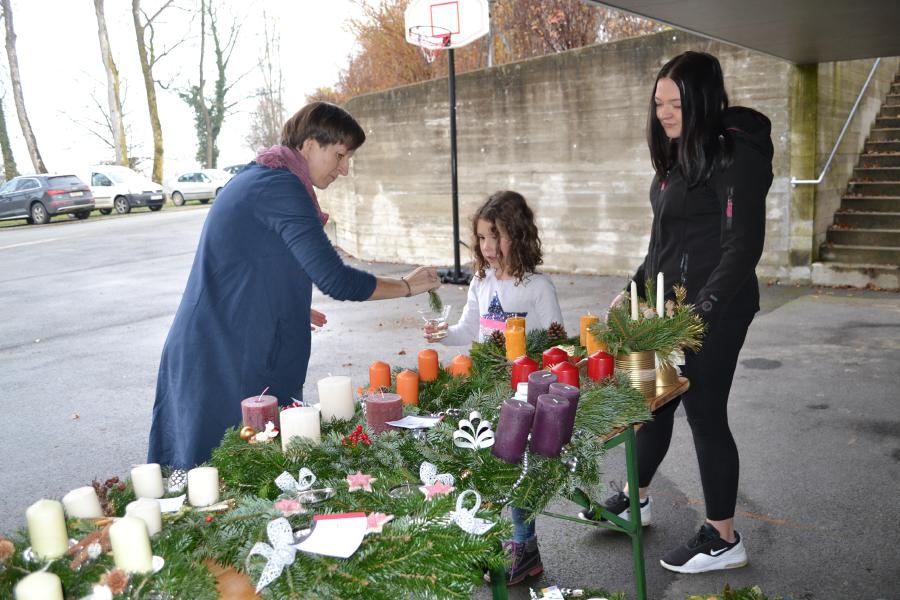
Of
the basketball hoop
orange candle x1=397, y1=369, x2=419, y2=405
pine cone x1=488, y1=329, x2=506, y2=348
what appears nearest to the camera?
orange candle x1=397, y1=369, x2=419, y2=405

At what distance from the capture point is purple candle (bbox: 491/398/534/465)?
1.90 metres

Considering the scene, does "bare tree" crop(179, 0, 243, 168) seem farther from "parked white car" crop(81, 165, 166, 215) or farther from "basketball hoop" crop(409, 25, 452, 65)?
"basketball hoop" crop(409, 25, 452, 65)

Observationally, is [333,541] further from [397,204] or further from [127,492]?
[397,204]

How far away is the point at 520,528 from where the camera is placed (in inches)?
118

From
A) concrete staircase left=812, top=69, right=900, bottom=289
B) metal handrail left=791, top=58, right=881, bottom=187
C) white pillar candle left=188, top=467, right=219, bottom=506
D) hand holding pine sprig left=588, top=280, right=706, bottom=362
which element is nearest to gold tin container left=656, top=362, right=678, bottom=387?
hand holding pine sprig left=588, top=280, right=706, bottom=362

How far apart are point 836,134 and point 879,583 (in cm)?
750

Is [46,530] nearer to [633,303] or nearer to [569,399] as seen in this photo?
[569,399]

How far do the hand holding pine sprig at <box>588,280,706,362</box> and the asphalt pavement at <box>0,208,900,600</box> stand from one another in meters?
1.05

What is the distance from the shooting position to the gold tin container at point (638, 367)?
2.49 m

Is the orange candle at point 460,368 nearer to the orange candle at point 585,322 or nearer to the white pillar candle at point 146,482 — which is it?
the orange candle at point 585,322

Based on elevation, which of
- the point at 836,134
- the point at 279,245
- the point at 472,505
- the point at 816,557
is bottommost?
the point at 816,557

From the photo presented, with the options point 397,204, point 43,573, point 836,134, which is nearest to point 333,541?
point 43,573

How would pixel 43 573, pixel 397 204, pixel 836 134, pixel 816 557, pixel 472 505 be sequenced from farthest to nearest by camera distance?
pixel 397 204 → pixel 836 134 → pixel 816 557 → pixel 472 505 → pixel 43 573

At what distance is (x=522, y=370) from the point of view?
235 centimetres
